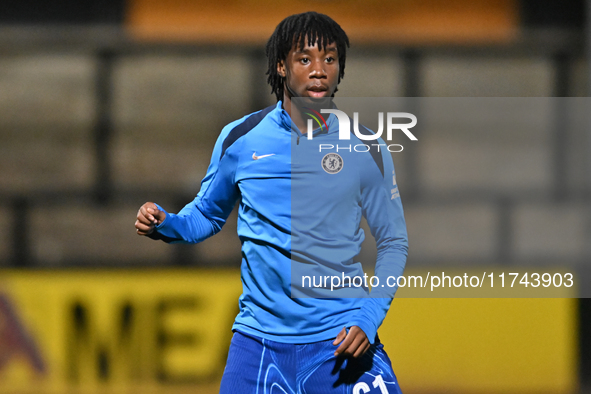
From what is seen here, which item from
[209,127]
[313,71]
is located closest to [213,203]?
[313,71]

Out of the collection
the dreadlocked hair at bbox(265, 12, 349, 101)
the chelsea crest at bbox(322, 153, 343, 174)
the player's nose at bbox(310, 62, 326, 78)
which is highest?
the dreadlocked hair at bbox(265, 12, 349, 101)

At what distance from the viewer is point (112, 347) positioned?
17.6 ft

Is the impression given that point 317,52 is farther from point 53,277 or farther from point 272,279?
point 53,277

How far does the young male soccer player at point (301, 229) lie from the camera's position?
221 centimetres

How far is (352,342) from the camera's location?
210 cm

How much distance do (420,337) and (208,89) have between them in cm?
259

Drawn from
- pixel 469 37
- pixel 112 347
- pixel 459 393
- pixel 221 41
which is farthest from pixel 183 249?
pixel 469 37

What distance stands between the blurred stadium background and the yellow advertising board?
16cm

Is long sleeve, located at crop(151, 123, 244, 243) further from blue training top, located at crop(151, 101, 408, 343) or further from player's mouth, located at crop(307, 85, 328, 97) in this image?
player's mouth, located at crop(307, 85, 328, 97)

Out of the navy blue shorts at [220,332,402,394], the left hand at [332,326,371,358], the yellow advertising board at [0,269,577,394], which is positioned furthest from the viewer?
the yellow advertising board at [0,269,577,394]

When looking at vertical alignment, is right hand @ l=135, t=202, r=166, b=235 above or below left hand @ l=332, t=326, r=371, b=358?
above

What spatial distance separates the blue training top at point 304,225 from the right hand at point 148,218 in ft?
0.17

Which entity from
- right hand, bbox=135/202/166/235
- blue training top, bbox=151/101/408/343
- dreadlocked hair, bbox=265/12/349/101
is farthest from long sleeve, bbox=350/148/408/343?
right hand, bbox=135/202/166/235

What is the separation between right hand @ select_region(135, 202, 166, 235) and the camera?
88.7 inches
